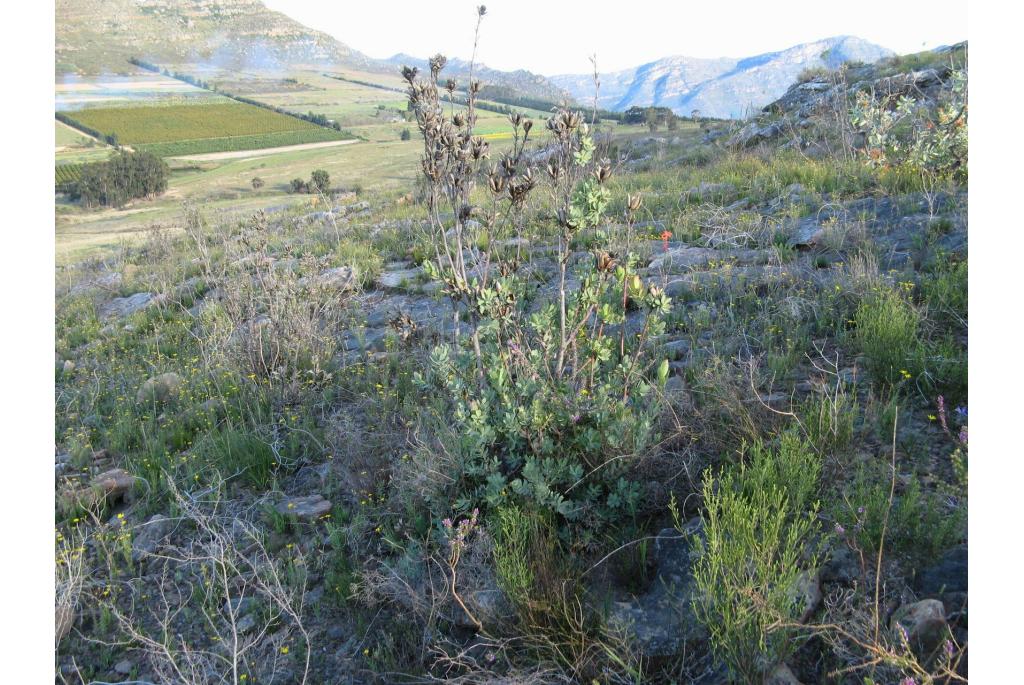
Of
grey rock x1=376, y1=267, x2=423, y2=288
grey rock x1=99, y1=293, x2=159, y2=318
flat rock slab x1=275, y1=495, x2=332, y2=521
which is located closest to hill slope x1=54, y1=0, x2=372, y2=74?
grey rock x1=99, y1=293, x2=159, y2=318

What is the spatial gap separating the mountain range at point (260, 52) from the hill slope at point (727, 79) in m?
0.05

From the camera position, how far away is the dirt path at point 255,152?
→ 23.1 meters

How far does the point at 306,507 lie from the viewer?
3.16 metres

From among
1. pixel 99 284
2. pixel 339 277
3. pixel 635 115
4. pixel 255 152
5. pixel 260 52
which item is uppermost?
pixel 260 52

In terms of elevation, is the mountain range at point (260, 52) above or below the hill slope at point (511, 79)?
above

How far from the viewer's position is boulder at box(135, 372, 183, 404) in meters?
4.78

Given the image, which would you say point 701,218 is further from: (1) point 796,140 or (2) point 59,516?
(2) point 59,516

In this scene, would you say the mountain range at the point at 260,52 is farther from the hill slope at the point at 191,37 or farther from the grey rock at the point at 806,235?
the grey rock at the point at 806,235

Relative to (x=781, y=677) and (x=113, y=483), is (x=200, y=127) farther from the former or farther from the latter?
(x=781, y=677)

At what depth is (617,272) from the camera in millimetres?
2654

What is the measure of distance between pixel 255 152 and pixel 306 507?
80.8 ft

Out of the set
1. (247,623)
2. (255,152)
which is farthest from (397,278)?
(255,152)

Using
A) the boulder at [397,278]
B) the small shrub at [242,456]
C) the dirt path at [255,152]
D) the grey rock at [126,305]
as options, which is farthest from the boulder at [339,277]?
the dirt path at [255,152]

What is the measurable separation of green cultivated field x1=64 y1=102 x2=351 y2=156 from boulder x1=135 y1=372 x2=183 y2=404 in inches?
840
